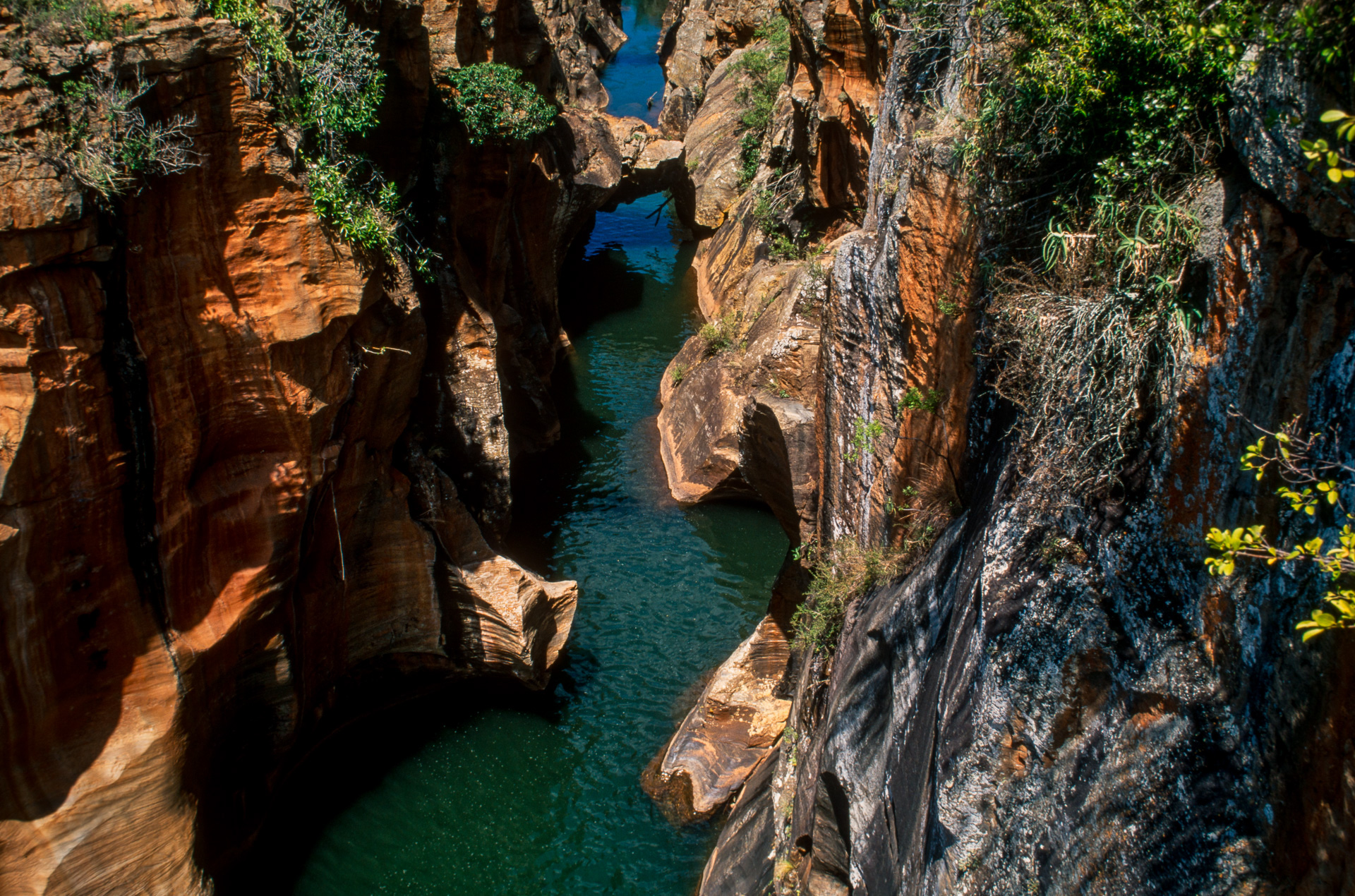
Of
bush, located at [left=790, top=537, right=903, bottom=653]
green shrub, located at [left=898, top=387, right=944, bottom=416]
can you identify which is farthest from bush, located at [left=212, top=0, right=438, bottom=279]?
bush, located at [left=790, top=537, right=903, bottom=653]

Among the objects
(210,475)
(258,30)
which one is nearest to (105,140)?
(258,30)

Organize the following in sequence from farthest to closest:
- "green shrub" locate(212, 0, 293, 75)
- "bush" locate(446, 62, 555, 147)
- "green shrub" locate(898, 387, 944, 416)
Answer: "bush" locate(446, 62, 555, 147) → "green shrub" locate(212, 0, 293, 75) → "green shrub" locate(898, 387, 944, 416)

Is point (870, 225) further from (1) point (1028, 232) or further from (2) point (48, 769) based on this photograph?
(2) point (48, 769)

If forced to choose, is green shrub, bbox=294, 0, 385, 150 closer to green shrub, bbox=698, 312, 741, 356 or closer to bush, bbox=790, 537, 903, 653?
bush, bbox=790, 537, 903, 653

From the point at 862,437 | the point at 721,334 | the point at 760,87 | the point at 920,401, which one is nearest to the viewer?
the point at 920,401

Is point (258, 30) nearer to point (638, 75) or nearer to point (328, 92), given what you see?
point (328, 92)

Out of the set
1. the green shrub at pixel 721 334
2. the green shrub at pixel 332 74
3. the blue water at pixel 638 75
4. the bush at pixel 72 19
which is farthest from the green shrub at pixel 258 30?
the blue water at pixel 638 75
